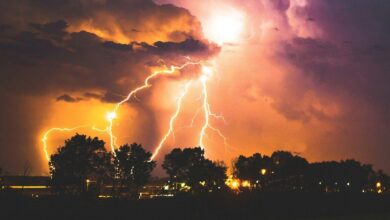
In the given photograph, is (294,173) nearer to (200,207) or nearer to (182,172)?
(182,172)

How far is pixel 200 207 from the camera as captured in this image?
102ft

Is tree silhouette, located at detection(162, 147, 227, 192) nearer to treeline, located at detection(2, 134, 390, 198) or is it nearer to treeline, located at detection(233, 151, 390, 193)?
treeline, located at detection(2, 134, 390, 198)

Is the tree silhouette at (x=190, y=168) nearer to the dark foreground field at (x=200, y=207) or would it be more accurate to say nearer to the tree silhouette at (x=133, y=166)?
the tree silhouette at (x=133, y=166)

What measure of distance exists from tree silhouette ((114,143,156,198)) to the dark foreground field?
70.2 feet

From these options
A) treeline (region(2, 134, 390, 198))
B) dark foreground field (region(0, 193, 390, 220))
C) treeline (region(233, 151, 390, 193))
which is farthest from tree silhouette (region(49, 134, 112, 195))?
treeline (region(233, 151, 390, 193))

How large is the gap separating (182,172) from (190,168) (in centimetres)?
138

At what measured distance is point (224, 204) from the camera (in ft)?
106

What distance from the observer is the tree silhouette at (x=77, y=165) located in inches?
1773

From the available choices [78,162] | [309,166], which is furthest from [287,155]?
[78,162]

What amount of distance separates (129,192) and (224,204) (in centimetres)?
2537

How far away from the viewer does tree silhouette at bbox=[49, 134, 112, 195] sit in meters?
45.0

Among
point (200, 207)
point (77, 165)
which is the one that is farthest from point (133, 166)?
point (200, 207)

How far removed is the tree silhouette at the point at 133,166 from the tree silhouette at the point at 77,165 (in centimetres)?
392

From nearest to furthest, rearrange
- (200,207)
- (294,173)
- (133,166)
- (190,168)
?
(200,207), (133,166), (190,168), (294,173)
